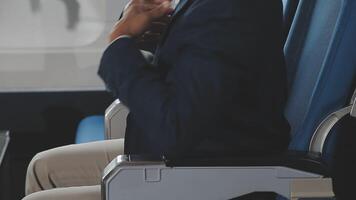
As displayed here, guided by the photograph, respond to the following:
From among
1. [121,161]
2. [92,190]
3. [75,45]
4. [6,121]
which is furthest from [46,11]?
[121,161]

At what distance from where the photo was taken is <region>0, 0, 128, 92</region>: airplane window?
103 inches

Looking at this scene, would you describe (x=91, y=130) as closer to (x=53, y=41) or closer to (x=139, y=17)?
(x=53, y=41)

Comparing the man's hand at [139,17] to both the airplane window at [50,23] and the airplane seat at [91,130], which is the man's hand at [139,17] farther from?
the airplane window at [50,23]

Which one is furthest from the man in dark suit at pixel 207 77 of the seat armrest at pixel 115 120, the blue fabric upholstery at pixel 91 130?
the blue fabric upholstery at pixel 91 130

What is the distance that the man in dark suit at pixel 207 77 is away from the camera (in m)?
1.10

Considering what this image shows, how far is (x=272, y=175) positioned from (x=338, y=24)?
1.00 ft

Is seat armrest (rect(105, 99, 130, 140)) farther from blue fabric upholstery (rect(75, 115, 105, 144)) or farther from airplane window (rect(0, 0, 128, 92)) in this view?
airplane window (rect(0, 0, 128, 92))

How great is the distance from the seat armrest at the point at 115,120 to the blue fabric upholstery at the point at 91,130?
0.36 meters

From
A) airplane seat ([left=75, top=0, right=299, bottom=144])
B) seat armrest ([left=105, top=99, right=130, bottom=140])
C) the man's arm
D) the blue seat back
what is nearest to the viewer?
the man's arm

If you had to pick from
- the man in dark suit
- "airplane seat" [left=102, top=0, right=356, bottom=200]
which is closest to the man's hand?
the man in dark suit

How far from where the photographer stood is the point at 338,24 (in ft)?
3.96

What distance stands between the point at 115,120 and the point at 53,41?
99 centimetres

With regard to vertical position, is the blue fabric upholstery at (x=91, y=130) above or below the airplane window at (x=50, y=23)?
below

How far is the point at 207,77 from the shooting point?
3.56ft
